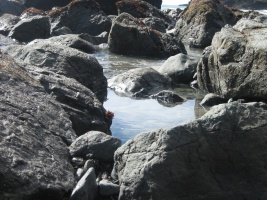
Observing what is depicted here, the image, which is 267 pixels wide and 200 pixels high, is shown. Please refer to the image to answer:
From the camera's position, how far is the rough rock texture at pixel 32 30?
30.6 metres

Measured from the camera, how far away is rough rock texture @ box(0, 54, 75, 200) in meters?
6.21

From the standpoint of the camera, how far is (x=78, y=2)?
117 ft

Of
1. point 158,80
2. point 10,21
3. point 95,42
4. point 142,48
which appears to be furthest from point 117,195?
point 10,21

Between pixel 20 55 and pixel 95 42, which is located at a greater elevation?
pixel 20 55

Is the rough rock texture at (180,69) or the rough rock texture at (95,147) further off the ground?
the rough rock texture at (95,147)

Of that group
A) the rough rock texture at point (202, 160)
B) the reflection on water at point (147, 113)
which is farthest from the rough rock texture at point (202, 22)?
the rough rock texture at point (202, 160)

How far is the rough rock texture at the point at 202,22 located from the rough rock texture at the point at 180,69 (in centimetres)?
1279

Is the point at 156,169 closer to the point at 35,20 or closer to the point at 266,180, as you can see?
the point at 266,180

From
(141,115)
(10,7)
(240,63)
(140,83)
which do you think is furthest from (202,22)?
(10,7)

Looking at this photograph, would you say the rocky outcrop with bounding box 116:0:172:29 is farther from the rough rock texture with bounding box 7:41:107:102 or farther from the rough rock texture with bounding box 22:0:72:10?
the rough rock texture with bounding box 7:41:107:102

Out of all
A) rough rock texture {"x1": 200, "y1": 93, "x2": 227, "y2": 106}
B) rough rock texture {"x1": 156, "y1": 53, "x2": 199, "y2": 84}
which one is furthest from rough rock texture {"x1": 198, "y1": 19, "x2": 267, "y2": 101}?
rough rock texture {"x1": 156, "y1": 53, "x2": 199, "y2": 84}

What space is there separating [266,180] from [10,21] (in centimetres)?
3412

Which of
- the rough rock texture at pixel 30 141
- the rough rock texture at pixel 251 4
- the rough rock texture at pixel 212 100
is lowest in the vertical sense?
the rough rock texture at pixel 251 4

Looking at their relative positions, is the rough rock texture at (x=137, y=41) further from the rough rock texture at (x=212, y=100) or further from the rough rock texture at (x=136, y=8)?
the rough rock texture at (x=212, y=100)
